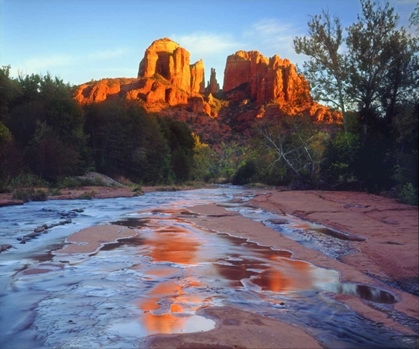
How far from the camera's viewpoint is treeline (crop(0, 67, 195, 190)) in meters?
29.8

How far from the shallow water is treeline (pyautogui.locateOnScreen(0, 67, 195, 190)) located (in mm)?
17828

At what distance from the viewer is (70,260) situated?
827 centimetres

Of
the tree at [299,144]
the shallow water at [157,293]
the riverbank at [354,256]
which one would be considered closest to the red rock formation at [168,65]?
the tree at [299,144]

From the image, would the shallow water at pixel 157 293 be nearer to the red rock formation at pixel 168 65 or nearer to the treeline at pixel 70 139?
the treeline at pixel 70 139

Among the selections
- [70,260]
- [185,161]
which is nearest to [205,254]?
[70,260]

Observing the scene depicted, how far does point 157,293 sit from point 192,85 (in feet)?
489

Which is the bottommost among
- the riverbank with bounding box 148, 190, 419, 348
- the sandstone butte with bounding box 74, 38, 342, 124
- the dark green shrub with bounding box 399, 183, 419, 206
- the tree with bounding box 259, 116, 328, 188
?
the riverbank with bounding box 148, 190, 419, 348

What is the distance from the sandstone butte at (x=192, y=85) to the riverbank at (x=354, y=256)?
73311 mm

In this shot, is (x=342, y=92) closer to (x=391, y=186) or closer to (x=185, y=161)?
(x=391, y=186)

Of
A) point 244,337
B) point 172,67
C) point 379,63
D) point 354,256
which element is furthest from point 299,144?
point 172,67

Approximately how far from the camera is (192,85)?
497 ft

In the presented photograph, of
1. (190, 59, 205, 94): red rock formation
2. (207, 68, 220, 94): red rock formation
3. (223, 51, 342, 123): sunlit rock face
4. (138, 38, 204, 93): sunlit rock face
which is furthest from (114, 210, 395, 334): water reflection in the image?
(207, 68, 220, 94): red rock formation

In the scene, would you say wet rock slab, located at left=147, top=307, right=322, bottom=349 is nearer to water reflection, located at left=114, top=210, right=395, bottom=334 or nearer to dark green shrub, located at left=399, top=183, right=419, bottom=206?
water reflection, located at left=114, top=210, right=395, bottom=334

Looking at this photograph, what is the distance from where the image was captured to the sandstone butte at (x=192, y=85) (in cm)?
11512
